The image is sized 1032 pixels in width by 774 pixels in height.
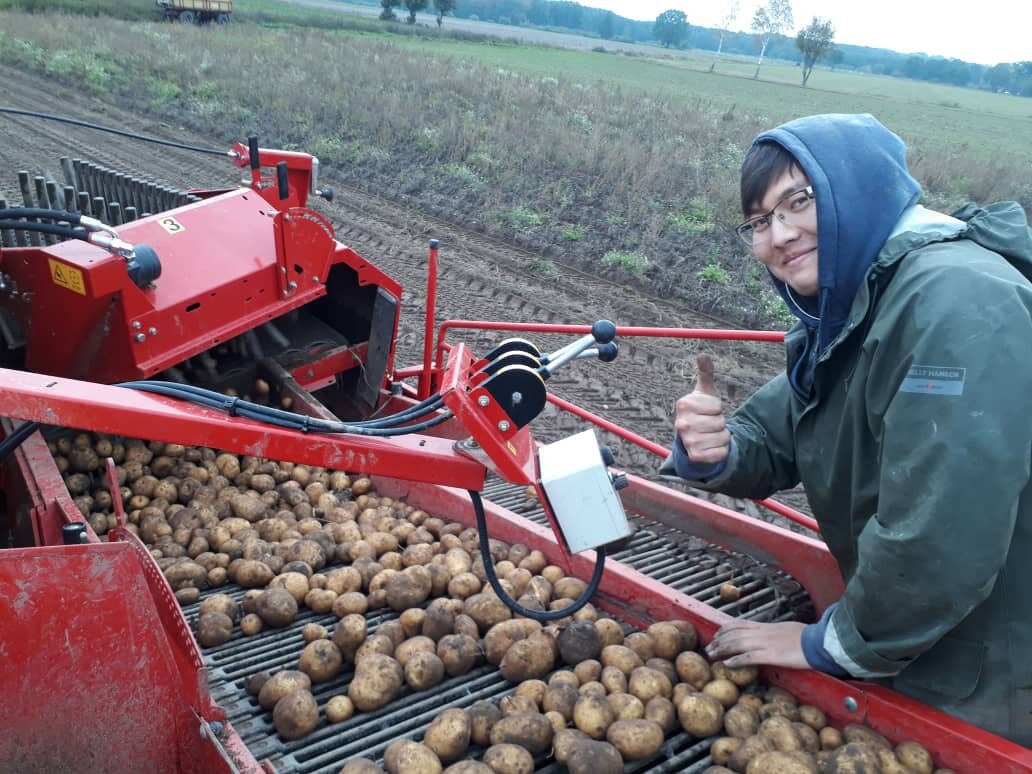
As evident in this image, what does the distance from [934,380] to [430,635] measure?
5.48 feet

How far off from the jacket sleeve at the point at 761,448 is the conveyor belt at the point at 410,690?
18.8 inches

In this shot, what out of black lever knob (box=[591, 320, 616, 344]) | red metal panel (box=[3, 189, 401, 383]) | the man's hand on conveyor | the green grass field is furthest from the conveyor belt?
the green grass field

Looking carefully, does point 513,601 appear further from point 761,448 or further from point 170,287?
point 170,287

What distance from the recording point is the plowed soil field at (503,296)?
5828 millimetres

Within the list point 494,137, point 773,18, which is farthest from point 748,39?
point 494,137

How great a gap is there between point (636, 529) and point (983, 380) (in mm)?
1945

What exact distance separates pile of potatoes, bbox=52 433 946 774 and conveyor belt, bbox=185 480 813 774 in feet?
0.12

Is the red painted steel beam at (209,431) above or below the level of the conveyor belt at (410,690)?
above

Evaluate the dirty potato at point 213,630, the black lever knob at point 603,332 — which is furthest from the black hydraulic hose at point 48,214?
the black lever knob at point 603,332

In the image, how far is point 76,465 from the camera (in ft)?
11.0

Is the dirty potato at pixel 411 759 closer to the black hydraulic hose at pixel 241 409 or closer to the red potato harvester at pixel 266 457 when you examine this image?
the red potato harvester at pixel 266 457

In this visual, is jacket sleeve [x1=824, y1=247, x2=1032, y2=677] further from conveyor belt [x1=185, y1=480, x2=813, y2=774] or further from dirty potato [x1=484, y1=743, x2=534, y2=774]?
dirty potato [x1=484, y1=743, x2=534, y2=774]

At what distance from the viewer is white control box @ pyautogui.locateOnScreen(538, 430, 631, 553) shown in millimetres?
2078

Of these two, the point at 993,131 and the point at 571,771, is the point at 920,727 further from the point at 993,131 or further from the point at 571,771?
the point at 993,131
